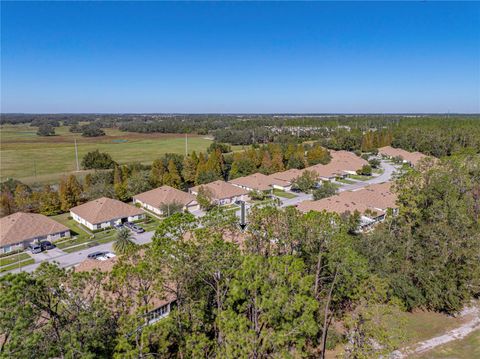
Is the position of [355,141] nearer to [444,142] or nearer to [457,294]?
[444,142]

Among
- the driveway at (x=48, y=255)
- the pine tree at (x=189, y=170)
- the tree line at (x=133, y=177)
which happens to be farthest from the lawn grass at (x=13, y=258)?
the pine tree at (x=189, y=170)

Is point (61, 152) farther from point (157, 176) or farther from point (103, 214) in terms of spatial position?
point (103, 214)

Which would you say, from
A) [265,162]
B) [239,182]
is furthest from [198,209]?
[265,162]

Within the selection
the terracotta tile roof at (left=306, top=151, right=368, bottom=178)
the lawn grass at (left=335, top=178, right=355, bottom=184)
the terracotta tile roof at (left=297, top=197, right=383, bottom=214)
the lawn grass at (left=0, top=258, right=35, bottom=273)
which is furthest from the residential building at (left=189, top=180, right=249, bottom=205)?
the lawn grass at (left=0, top=258, right=35, bottom=273)

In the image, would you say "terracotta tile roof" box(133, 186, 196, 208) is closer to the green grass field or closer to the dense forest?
the dense forest

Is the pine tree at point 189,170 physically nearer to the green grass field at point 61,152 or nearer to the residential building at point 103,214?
the residential building at point 103,214

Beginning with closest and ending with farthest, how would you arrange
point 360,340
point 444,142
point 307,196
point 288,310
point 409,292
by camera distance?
point 288,310, point 360,340, point 409,292, point 307,196, point 444,142
